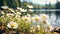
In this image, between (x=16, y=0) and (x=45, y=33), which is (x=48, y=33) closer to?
(x=45, y=33)

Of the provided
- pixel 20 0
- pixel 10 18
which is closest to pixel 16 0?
pixel 20 0

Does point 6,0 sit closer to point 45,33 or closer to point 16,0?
point 16,0

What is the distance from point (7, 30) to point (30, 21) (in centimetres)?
25

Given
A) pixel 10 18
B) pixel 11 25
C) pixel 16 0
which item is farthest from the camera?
pixel 16 0

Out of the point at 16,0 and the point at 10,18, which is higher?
the point at 10,18

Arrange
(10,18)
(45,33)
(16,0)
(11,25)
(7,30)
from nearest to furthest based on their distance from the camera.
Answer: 1. (11,25)
2. (45,33)
3. (7,30)
4. (10,18)
5. (16,0)

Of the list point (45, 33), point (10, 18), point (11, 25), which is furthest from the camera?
point (10, 18)

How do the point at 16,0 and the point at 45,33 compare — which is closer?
the point at 45,33

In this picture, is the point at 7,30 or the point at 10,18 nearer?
the point at 7,30

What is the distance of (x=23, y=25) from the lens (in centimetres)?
183

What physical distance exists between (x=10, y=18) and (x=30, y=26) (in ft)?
1.22

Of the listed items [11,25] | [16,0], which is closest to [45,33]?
[11,25]

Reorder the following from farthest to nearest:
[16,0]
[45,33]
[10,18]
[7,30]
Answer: [16,0] → [10,18] → [7,30] → [45,33]

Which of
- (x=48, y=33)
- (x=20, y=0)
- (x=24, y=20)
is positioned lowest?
(x=20, y=0)
